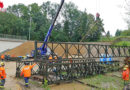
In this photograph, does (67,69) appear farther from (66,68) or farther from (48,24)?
(48,24)

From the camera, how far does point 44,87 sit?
865 centimetres

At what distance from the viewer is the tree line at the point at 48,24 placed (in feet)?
182

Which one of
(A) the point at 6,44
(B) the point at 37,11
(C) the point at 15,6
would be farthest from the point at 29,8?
(A) the point at 6,44

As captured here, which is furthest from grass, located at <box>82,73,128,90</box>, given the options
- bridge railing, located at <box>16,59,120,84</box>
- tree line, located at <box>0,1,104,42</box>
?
tree line, located at <box>0,1,104,42</box>

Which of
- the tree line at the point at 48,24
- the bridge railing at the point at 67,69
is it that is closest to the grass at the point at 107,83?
the bridge railing at the point at 67,69

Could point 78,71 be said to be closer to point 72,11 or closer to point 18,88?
point 18,88

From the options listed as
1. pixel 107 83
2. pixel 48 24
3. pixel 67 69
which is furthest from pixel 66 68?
pixel 48 24

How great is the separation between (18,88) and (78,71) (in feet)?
16.7

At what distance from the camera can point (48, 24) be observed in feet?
214

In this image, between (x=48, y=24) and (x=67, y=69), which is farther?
(x=48, y=24)

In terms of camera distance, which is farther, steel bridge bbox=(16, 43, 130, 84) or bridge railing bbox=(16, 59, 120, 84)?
steel bridge bbox=(16, 43, 130, 84)

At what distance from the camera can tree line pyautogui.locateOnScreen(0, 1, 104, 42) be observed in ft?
182

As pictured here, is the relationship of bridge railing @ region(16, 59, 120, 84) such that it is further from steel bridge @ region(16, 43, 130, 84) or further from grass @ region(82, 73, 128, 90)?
grass @ region(82, 73, 128, 90)

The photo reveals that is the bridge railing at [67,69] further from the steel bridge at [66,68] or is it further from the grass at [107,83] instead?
the grass at [107,83]
